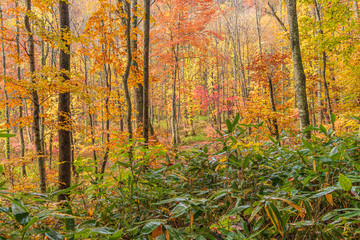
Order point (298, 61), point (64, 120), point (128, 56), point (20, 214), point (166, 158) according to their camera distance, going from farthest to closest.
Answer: point (128, 56), point (64, 120), point (298, 61), point (166, 158), point (20, 214)

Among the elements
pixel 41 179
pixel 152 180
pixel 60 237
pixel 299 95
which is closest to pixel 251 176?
pixel 152 180

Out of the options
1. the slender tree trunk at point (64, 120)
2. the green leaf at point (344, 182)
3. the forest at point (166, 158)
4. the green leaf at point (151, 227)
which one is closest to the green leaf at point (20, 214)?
the forest at point (166, 158)

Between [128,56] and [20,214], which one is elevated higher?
[128,56]

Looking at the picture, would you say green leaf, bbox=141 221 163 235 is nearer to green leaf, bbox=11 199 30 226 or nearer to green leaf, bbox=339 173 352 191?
green leaf, bbox=11 199 30 226

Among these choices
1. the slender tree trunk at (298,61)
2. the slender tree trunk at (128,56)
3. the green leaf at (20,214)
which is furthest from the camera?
the slender tree trunk at (128,56)

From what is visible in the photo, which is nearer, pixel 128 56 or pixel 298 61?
pixel 298 61

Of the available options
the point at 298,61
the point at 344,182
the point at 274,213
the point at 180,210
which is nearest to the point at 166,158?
the point at 180,210

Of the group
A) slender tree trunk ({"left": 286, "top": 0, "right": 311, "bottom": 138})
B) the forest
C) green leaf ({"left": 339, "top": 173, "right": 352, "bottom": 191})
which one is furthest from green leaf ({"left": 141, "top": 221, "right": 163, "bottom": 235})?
slender tree trunk ({"left": 286, "top": 0, "right": 311, "bottom": 138})

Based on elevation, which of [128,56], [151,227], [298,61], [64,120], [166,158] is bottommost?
[151,227]

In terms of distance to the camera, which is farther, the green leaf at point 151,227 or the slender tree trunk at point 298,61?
the slender tree trunk at point 298,61

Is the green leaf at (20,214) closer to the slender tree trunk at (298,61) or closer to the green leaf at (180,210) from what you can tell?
the green leaf at (180,210)

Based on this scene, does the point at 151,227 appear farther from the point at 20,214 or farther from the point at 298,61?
the point at 298,61

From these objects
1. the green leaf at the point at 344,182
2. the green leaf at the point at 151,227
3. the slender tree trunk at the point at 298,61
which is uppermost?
the slender tree trunk at the point at 298,61

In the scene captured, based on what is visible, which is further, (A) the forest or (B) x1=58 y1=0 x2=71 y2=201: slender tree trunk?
(B) x1=58 y1=0 x2=71 y2=201: slender tree trunk
